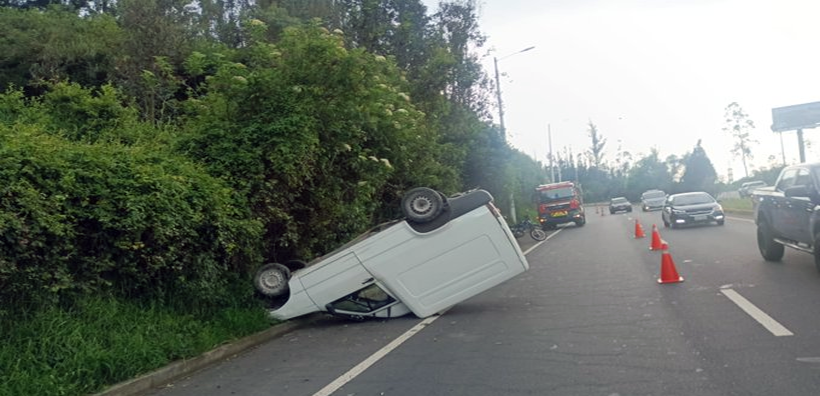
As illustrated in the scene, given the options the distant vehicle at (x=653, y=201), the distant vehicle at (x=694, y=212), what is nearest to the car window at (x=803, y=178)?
the distant vehicle at (x=694, y=212)

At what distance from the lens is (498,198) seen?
33188mm

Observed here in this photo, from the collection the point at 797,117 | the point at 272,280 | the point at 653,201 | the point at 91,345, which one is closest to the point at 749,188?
the point at 272,280

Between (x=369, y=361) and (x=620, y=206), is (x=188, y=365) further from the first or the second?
(x=620, y=206)

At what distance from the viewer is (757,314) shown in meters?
9.10

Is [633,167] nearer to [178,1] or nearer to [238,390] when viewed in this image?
[178,1]

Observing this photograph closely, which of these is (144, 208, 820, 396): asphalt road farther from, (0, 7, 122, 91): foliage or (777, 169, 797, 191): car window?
(0, 7, 122, 91): foliage

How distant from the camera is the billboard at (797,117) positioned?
52.7 meters

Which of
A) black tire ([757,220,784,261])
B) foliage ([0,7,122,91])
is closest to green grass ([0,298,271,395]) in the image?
black tire ([757,220,784,261])

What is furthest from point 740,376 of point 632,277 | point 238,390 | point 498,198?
point 498,198

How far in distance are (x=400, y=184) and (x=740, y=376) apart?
1221cm

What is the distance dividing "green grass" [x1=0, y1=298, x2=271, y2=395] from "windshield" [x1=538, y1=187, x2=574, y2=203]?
29761 mm

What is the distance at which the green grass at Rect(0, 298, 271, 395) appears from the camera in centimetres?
695

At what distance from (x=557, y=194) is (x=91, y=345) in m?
32.0

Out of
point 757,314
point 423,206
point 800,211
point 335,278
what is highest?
point 423,206
